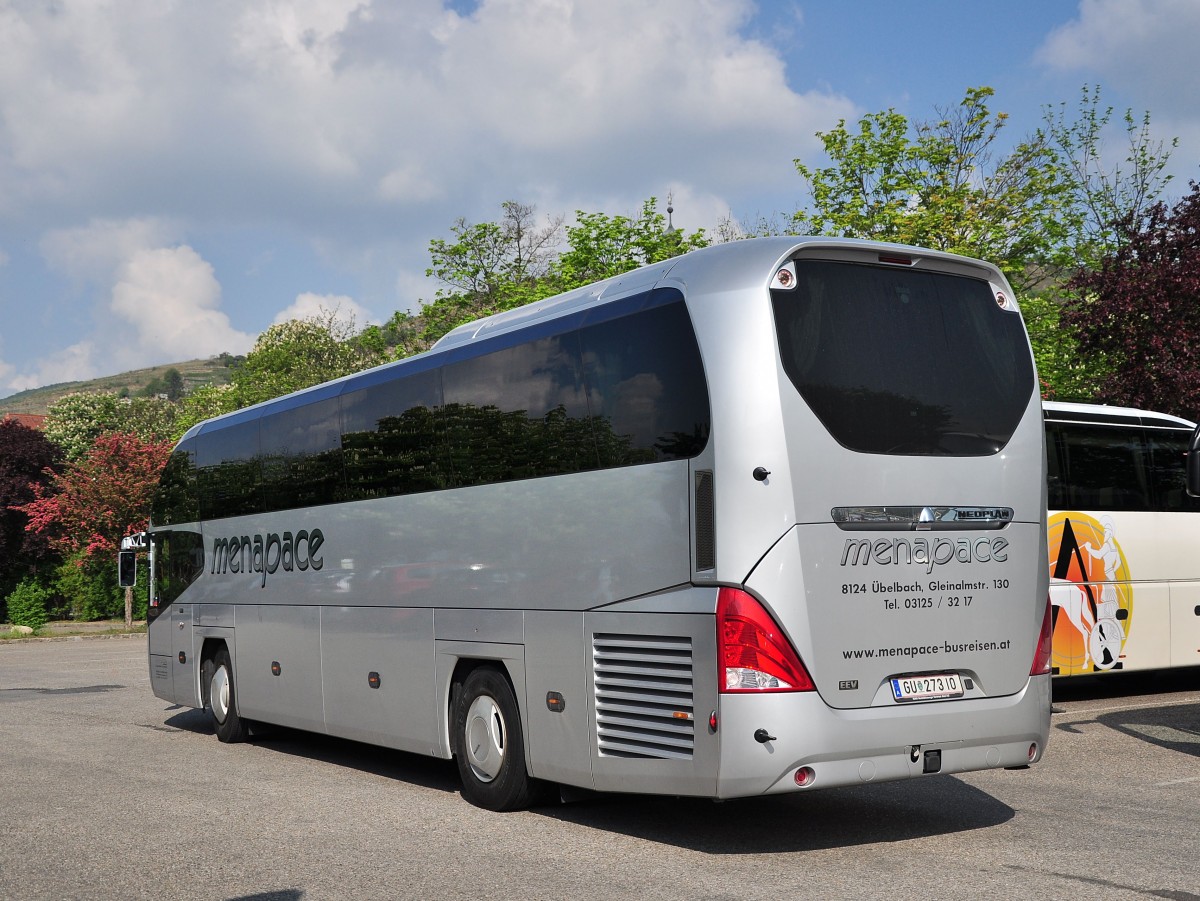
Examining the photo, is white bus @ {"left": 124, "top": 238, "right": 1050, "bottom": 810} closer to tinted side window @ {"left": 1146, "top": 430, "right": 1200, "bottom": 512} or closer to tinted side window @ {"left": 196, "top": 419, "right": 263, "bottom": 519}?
tinted side window @ {"left": 196, "top": 419, "right": 263, "bottom": 519}

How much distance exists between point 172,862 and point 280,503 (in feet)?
19.3

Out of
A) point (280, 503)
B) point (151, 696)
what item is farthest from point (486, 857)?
point (151, 696)

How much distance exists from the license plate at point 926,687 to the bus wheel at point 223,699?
28.7 feet

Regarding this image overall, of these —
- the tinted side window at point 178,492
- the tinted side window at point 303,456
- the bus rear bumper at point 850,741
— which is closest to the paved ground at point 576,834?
the bus rear bumper at point 850,741

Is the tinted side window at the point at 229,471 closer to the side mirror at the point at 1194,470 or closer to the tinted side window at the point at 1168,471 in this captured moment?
the side mirror at the point at 1194,470

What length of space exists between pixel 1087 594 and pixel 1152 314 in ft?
29.5

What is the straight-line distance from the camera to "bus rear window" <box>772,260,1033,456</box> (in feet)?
25.5

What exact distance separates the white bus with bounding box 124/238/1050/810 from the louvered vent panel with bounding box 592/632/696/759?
19 millimetres

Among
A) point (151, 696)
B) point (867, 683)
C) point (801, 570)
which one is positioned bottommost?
point (151, 696)

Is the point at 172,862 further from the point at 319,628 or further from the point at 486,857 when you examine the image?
the point at 319,628

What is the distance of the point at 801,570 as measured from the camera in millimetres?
7508

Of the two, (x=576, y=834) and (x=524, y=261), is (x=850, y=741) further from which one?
(x=524, y=261)

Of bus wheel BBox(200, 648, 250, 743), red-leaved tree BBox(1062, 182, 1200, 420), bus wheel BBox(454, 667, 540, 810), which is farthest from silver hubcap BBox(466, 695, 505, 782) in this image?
red-leaved tree BBox(1062, 182, 1200, 420)

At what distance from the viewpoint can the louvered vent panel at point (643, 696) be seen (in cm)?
766
